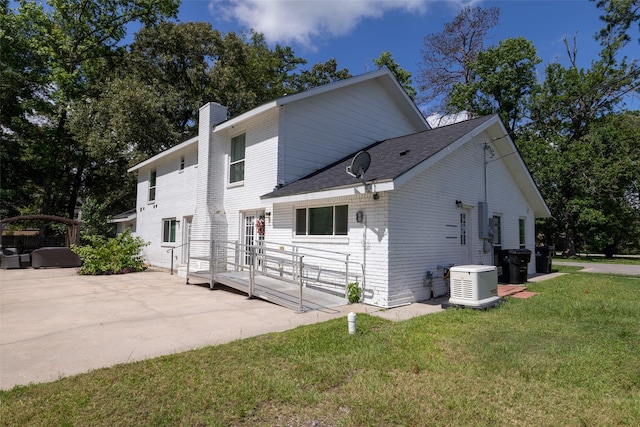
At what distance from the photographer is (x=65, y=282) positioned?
11.9 m

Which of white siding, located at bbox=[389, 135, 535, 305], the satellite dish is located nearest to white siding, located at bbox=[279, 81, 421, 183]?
the satellite dish

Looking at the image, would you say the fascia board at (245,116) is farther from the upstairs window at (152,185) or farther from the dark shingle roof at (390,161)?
the upstairs window at (152,185)

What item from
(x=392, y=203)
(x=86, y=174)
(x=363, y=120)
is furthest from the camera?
(x=86, y=174)

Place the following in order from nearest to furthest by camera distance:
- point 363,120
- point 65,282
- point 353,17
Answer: point 65,282 < point 363,120 < point 353,17

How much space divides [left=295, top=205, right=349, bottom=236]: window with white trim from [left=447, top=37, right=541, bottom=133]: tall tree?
22156 millimetres

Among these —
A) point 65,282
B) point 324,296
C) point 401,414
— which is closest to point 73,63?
point 65,282

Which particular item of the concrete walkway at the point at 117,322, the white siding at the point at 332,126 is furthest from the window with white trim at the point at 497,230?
the white siding at the point at 332,126

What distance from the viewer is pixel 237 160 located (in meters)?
13.0

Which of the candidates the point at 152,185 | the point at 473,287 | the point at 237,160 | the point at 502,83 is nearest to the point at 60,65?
the point at 152,185

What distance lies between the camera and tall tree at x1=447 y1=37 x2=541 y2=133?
1044 inches

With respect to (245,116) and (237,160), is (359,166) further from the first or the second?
(237,160)

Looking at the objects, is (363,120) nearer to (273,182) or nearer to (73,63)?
(273,182)

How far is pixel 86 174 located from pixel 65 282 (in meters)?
23.3

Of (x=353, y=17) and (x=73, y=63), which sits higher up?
(x=73, y=63)
